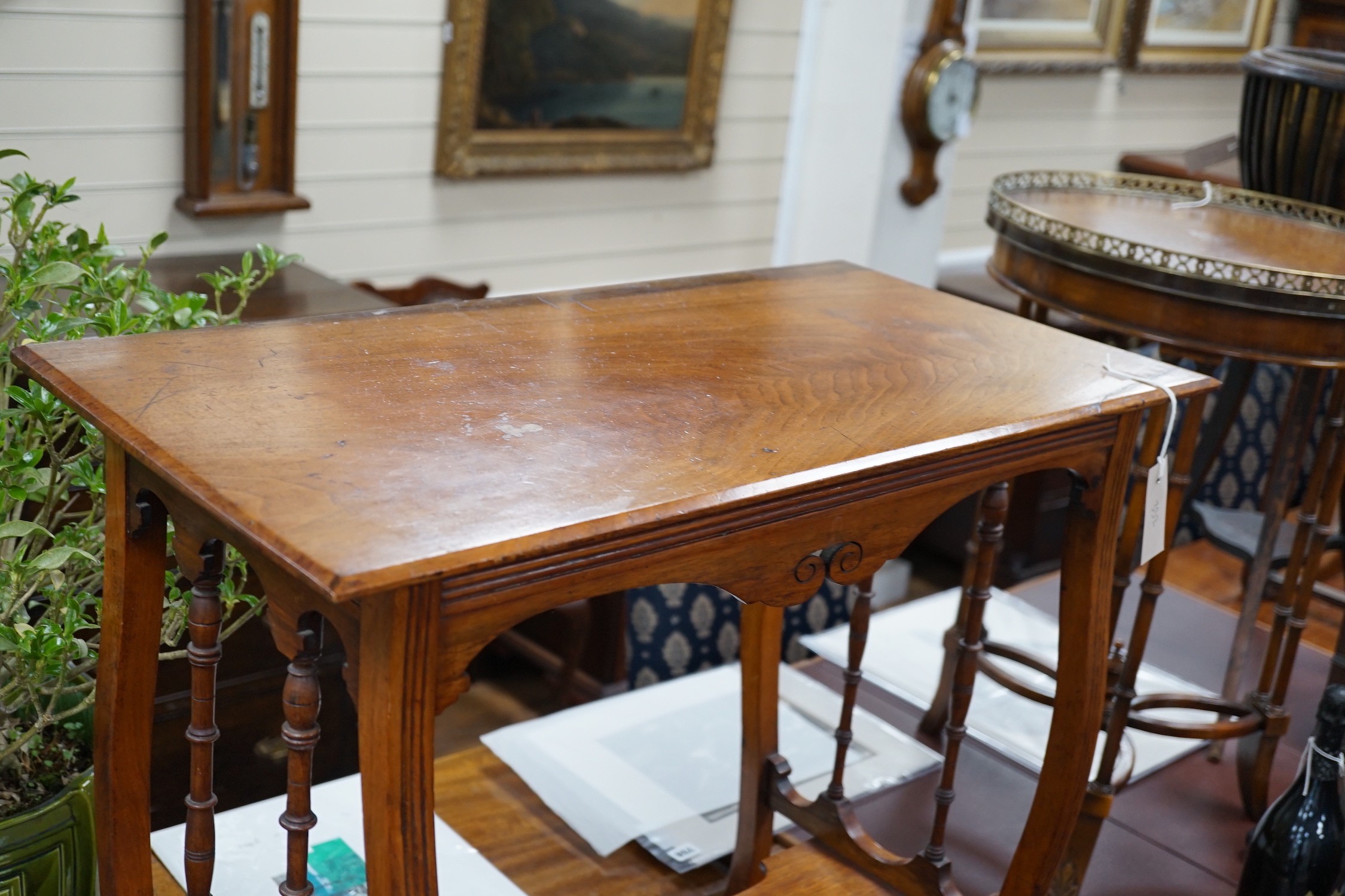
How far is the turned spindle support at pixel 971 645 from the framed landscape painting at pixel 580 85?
1.79 meters

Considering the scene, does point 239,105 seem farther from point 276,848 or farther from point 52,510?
point 276,848

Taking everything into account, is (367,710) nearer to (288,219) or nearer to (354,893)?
(354,893)

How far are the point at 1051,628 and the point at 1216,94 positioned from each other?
11.0 feet

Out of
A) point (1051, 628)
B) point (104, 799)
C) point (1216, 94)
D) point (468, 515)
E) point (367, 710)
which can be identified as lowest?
point (1051, 628)

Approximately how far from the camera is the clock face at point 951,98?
3539mm

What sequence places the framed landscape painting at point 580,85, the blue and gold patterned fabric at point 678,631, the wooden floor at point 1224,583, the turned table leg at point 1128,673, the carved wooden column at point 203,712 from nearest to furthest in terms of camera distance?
the carved wooden column at point 203,712
the turned table leg at point 1128,673
the blue and gold patterned fabric at point 678,631
the framed landscape painting at point 580,85
the wooden floor at point 1224,583

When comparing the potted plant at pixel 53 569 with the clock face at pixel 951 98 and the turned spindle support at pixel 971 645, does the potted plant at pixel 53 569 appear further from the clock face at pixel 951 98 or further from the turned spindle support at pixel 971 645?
the clock face at pixel 951 98

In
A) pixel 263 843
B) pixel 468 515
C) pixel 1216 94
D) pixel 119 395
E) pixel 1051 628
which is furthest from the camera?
pixel 1216 94

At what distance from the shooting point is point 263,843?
1729 mm

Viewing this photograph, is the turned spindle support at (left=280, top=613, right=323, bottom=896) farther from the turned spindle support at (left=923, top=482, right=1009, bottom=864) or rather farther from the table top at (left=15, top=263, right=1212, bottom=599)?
the turned spindle support at (left=923, top=482, right=1009, bottom=864)

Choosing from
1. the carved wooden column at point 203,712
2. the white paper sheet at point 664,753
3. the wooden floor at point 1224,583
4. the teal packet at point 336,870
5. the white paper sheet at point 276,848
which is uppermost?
the carved wooden column at point 203,712

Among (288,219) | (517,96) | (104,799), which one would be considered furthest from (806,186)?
(104,799)

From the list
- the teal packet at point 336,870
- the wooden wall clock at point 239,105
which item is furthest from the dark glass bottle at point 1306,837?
the wooden wall clock at point 239,105

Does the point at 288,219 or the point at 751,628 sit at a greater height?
the point at 288,219
